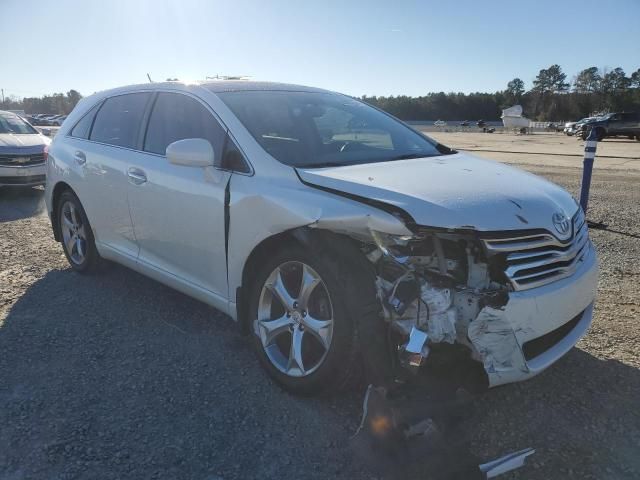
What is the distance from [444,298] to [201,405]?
1485mm

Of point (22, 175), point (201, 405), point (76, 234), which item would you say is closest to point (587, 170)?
point (201, 405)

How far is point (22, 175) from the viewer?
30.4 feet

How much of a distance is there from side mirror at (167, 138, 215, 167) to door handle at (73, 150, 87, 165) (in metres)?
1.81

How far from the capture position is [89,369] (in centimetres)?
325

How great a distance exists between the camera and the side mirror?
10.0ft

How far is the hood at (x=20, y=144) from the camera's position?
364 inches

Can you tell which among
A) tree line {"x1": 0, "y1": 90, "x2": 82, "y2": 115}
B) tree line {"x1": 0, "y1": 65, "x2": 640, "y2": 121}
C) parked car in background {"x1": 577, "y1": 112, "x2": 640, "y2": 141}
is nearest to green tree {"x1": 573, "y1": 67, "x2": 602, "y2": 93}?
tree line {"x1": 0, "y1": 65, "x2": 640, "y2": 121}

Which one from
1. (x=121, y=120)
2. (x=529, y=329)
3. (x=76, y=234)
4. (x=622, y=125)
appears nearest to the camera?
(x=529, y=329)

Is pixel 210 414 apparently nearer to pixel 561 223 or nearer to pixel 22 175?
pixel 561 223

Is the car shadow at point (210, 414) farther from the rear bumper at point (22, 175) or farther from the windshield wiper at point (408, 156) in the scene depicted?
the rear bumper at point (22, 175)

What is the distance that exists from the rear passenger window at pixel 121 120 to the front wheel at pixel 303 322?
73.1 inches

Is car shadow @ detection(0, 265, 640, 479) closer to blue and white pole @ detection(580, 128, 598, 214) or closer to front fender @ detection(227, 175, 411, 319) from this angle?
front fender @ detection(227, 175, 411, 319)

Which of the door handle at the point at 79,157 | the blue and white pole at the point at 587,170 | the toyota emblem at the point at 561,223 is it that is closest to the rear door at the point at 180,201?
the door handle at the point at 79,157

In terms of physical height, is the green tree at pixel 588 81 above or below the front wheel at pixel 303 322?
above
